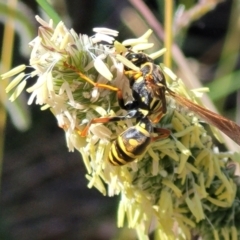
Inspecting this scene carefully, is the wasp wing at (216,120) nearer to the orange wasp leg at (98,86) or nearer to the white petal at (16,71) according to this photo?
the orange wasp leg at (98,86)


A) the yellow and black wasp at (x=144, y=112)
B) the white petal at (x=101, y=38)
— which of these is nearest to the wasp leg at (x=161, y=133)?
the yellow and black wasp at (x=144, y=112)

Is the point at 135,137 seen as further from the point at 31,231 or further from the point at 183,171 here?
the point at 31,231

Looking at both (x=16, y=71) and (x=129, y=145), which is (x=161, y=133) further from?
(x=16, y=71)

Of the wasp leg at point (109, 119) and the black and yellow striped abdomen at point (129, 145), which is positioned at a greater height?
the wasp leg at point (109, 119)

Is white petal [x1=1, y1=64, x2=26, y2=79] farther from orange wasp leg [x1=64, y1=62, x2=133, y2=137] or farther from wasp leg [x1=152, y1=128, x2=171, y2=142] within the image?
wasp leg [x1=152, y1=128, x2=171, y2=142]

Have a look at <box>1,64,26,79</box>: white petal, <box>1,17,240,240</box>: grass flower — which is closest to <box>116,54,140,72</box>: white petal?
<box>1,17,240,240</box>: grass flower
